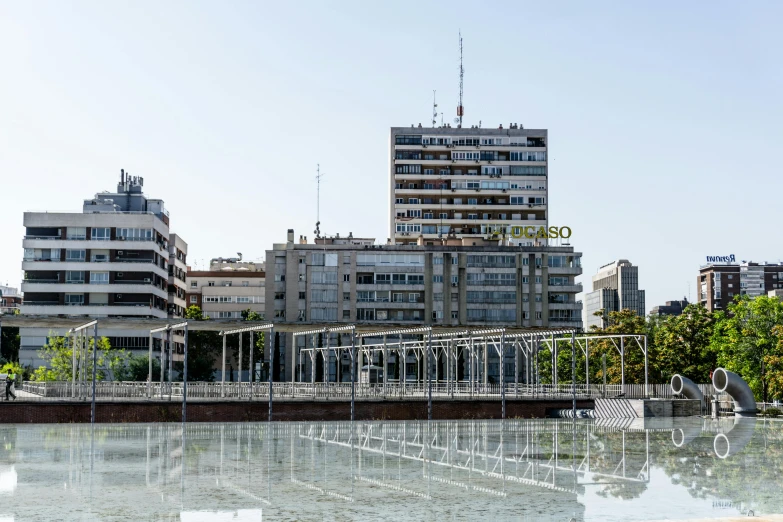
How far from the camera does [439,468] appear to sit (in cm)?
1916

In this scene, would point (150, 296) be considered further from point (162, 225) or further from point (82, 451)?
point (82, 451)

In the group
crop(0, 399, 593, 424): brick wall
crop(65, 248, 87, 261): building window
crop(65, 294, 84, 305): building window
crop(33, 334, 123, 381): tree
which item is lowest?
crop(0, 399, 593, 424): brick wall

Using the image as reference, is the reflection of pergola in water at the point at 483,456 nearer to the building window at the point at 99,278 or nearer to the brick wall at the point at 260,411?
the brick wall at the point at 260,411

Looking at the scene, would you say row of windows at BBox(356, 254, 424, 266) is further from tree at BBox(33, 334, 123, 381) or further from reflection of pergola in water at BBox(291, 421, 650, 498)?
reflection of pergola in water at BBox(291, 421, 650, 498)

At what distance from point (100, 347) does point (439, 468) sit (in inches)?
3126

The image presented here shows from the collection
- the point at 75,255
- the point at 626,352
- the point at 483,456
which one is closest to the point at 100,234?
the point at 75,255

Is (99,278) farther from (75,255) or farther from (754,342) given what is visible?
(754,342)

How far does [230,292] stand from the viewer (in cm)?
15512

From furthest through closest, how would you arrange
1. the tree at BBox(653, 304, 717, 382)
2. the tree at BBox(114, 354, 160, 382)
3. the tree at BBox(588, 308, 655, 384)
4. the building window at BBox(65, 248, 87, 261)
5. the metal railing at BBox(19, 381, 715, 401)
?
the building window at BBox(65, 248, 87, 261) → the tree at BBox(114, 354, 160, 382) → the tree at BBox(588, 308, 655, 384) → the tree at BBox(653, 304, 717, 382) → the metal railing at BBox(19, 381, 715, 401)

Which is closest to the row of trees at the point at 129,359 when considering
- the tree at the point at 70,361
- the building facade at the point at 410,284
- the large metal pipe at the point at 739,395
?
the tree at the point at 70,361

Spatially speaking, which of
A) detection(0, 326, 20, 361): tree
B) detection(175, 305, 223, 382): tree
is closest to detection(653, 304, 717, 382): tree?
detection(175, 305, 223, 382): tree

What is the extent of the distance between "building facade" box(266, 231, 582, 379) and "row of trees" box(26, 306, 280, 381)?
288 inches

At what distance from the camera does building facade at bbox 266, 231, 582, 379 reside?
116 meters

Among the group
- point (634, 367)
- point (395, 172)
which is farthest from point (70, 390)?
point (395, 172)
